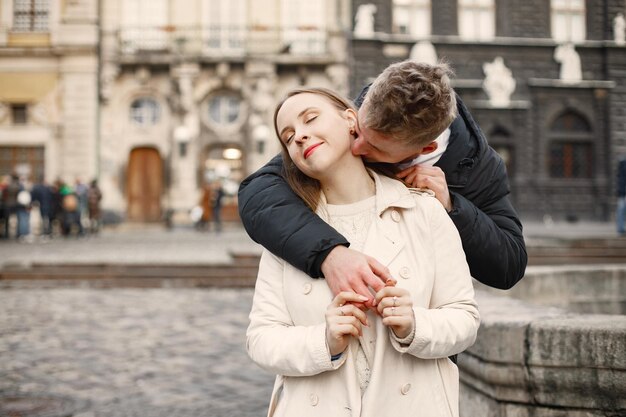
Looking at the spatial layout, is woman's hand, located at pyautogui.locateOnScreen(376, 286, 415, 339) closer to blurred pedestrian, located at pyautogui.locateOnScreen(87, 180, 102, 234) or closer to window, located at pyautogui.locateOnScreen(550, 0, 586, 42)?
blurred pedestrian, located at pyautogui.locateOnScreen(87, 180, 102, 234)

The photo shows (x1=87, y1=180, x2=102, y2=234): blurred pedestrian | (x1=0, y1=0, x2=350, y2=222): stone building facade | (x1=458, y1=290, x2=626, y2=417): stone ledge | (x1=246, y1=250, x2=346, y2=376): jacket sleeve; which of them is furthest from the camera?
(x1=0, y1=0, x2=350, y2=222): stone building facade

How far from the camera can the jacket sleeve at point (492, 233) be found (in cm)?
196

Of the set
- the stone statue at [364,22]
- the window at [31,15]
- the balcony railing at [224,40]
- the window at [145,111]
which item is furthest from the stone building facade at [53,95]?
the stone statue at [364,22]

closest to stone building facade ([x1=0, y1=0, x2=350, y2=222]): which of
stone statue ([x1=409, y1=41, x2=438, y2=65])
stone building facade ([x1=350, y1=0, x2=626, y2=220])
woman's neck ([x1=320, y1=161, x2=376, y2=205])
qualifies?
stone building facade ([x1=350, y1=0, x2=626, y2=220])

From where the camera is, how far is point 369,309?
1.79 meters

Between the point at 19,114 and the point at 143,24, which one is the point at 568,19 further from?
the point at 19,114

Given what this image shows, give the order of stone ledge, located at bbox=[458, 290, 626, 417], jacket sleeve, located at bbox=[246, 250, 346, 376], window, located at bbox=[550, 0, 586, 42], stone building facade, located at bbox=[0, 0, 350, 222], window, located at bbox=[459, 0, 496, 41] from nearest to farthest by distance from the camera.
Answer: jacket sleeve, located at bbox=[246, 250, 346, 376] → stone ledge, located at bbox=[458, 290, 626, 417] → stone building facade, located at bbox=[0, 0, 350, 222] → window, located at bbox=[459, 0, 496, 41] → window, located at bbox=[550, 0, 586, 42]

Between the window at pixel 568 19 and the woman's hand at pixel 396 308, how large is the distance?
89.3 feet

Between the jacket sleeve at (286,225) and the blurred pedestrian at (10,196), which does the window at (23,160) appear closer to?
the blurred pedestrian at (10,196)

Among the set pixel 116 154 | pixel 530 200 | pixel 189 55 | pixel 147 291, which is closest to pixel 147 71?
pixel 189 55

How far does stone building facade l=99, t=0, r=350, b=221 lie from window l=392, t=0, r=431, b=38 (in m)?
1.88

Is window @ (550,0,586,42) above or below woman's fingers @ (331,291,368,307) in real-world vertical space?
above

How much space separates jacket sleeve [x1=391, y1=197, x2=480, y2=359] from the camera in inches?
70.5

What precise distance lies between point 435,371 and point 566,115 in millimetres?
26098
